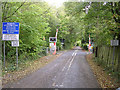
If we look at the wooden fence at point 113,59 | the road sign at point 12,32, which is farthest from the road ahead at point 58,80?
the road sign at point 12,32

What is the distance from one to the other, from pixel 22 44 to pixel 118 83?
7541mm

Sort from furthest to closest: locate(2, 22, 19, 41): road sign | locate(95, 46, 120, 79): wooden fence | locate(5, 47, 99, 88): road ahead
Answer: locate(2, 22, 19, 41): road sign, locate(95, 46, 120, 79): wooden fence, locate(5, 47, 99, 88): road ahead

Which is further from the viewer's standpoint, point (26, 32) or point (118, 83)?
point (26, 32)

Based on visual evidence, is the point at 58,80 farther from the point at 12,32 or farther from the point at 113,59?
the point at 12,32

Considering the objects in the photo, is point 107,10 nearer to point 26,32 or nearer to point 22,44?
point 26,32

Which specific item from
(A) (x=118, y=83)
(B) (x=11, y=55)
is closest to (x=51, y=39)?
(B) (x=11, y=55)

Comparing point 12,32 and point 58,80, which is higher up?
point 12,32

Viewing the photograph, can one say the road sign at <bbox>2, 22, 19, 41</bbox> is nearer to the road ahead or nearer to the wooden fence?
the road ahead

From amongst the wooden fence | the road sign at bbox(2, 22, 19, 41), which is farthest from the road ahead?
the road sign at bbox(2, 22, 19, 41)

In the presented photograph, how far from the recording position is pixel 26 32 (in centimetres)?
946

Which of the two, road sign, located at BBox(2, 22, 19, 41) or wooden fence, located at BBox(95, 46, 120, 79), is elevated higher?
road sign, located at BBox(2, 22, 19, 41)

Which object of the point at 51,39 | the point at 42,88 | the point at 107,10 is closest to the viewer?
the point at 42,88

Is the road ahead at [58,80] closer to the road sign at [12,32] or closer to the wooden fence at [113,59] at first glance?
the wooden fence at [113,59]

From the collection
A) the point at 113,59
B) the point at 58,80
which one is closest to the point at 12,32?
the point at 58,80
